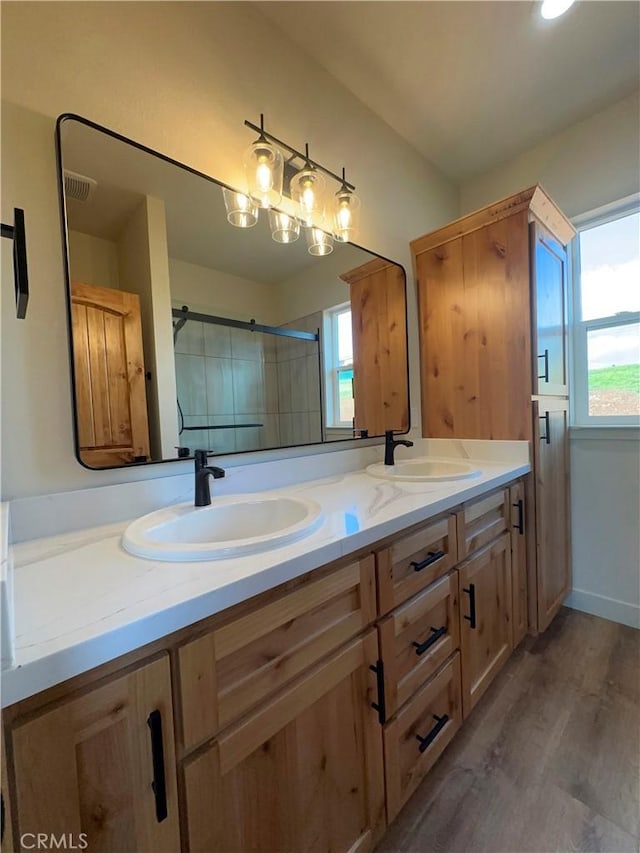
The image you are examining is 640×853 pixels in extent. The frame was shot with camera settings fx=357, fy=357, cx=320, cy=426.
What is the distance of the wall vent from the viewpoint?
927mm

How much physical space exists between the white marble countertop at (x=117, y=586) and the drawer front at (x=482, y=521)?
29 centimetres

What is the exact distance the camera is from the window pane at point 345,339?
5.55ft

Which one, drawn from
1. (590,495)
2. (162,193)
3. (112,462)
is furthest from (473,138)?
(112,462)

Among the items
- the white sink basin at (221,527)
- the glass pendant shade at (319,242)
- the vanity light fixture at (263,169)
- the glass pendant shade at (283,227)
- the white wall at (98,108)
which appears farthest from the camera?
the glass pendant shade at (319,242)

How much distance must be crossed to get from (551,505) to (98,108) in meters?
2.34

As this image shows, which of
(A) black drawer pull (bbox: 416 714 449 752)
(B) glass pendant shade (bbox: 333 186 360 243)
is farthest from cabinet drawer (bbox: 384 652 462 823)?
(B) glass pendant shade (bbox: 333 186 360 243)

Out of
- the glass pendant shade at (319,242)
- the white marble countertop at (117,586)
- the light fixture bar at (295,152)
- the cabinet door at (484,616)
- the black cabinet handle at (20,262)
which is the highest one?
the light fixture bar at (295,152)

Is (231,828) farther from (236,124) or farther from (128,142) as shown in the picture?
(236,124)

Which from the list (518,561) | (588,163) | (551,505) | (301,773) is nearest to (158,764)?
(301,773)

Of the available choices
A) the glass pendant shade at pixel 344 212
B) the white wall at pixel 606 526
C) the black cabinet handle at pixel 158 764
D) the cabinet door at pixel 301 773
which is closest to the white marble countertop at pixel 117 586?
the black cabinet handle at pixel 158 764

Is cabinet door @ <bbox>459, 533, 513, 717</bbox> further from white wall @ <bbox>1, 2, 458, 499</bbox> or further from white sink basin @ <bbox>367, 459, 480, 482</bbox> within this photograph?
white wall @ <bbox>1, 2, 458, 499</bbox>

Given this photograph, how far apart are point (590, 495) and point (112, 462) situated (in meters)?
2.28

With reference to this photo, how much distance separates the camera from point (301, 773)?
28.4 inches

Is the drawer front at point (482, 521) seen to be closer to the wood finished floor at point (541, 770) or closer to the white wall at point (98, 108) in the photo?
the wood finished floor at point (541, 770)
